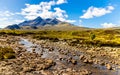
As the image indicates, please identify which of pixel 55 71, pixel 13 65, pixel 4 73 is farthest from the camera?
pixel 13 65

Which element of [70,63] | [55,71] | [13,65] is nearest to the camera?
[55,71]

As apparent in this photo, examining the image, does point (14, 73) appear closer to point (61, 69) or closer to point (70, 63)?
point (61, 69)

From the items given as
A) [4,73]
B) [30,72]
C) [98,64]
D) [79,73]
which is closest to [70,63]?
[98,64]

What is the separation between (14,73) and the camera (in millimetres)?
36719

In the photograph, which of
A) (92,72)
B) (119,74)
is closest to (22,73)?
(92,72)

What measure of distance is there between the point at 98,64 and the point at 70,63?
22.8 ft

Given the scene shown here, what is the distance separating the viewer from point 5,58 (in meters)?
50.5

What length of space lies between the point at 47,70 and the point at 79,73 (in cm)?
639

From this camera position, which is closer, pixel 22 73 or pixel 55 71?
pixel 22 73

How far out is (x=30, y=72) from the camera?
125ft

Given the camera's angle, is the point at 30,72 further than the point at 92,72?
No

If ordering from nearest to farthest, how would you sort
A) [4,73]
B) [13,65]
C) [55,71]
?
[4,73] < [55,71] < [13,65]

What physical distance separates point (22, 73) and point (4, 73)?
3178 millimetres

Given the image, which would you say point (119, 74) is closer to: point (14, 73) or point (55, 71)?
point (55, 71)
